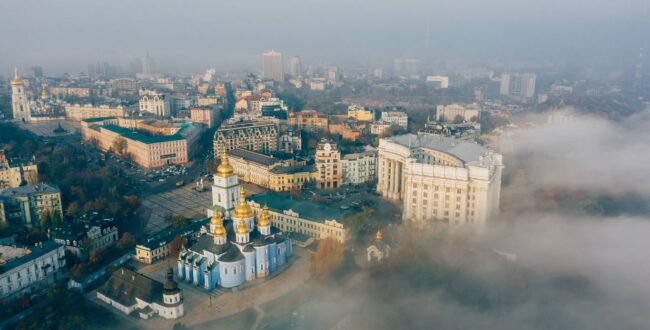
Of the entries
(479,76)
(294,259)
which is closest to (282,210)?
(294,259)

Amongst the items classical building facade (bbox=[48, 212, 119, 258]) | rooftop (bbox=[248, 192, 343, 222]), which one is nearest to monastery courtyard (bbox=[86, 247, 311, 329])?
classical building facade (bbox=[48, 212, 119, 258])

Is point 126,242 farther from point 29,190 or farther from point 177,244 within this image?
point 29,190

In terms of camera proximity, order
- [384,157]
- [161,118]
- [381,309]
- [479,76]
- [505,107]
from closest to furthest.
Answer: [381,309] < [384,157] < [161,118] < [505,107] < [479,76]

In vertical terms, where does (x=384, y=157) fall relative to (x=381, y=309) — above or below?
above

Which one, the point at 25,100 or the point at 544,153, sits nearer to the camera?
the point at 544,153

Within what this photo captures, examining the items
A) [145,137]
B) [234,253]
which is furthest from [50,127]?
[234,253]

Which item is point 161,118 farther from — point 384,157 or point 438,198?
point 438,198

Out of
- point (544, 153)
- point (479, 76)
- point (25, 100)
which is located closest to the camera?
point (544, 153)
